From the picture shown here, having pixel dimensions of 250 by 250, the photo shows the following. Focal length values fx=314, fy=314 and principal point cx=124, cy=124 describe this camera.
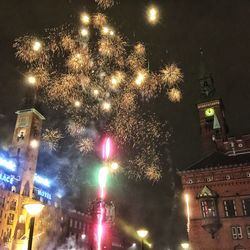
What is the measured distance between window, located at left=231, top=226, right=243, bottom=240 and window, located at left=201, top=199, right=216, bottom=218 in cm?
311

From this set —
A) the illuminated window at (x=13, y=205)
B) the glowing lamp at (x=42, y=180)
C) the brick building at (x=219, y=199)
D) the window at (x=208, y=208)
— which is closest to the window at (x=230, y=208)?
the brick building at (x=219, y=199)

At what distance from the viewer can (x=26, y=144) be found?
254ft

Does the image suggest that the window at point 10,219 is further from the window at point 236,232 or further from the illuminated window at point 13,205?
the window at point 236,232

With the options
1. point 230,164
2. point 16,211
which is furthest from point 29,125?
point 230,164

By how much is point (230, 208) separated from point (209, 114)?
25114 mm

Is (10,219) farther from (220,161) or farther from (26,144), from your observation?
(220,161)

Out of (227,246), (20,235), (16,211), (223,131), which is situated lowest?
(227,246)

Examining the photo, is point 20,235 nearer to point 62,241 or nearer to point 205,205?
point 62,241

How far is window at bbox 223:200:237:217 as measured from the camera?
142ft

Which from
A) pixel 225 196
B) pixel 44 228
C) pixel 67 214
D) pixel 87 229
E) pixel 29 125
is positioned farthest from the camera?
pixel 87 229

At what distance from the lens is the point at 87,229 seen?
311 feet

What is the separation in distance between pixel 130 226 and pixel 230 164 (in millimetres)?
70395

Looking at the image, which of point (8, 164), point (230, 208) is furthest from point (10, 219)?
point (230, 208)

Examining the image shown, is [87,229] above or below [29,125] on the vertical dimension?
below
